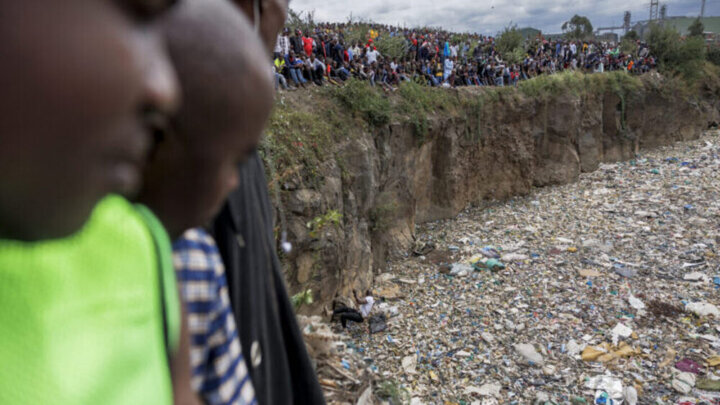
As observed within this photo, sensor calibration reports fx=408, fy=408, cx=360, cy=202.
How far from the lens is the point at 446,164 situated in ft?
30.9

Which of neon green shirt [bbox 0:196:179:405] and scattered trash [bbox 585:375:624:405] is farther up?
neon green shirt [bbox 0:196:179:405]

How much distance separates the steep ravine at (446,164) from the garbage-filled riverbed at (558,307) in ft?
2.31

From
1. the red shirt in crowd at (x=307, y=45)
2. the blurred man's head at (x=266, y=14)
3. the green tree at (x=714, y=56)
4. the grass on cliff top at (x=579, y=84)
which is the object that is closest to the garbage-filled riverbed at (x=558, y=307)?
the blurred man's head at (x=266, y=14)

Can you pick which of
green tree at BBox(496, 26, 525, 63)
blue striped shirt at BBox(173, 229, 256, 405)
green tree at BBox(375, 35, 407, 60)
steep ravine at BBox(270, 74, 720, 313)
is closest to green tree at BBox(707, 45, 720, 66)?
steep ravine at BBox(270, 74, 720, 313)

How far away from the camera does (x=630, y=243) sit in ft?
27.3

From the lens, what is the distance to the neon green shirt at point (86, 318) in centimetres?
36

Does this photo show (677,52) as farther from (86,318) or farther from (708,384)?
(86,318)

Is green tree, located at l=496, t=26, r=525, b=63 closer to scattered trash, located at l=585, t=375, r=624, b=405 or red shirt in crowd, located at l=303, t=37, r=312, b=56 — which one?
red shirt in crowd, located at l=303, t=37, r=312, b=56

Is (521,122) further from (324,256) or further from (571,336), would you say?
(324,256)

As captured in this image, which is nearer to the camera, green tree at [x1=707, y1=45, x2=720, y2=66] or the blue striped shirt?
the blue striped shirt

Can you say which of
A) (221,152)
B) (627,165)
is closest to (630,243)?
(627,165)

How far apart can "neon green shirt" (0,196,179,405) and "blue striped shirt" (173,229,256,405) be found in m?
0.31

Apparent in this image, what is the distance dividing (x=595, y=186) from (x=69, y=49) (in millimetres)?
13286

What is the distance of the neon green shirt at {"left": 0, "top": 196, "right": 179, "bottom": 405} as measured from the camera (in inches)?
14.3
